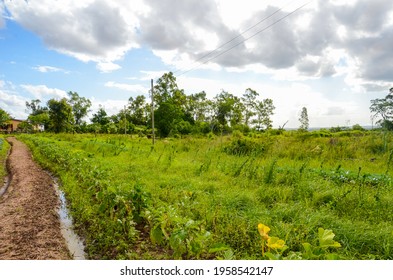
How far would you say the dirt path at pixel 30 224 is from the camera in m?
3.56

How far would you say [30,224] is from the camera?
4.49 metres

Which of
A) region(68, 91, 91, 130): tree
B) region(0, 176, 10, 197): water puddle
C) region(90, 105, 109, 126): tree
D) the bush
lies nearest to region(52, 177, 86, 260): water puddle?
region(0, 176, 10, 197): water puddle

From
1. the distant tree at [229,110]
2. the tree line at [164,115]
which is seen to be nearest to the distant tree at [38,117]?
the tree line at [164,115]

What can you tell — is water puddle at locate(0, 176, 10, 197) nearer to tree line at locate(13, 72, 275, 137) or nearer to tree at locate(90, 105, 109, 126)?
tree line at locate(13, 72, 275, 137)

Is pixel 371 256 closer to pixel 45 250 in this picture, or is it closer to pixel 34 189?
pixel 45 250

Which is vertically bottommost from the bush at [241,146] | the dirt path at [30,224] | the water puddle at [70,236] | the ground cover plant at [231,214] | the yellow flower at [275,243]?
the water puddle at [70,236]

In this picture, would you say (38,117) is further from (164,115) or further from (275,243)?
(275,243)

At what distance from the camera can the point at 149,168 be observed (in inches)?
320

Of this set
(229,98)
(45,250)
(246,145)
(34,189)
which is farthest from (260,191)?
(229,98)

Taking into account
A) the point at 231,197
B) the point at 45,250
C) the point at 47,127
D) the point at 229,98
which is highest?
the point at 229,98

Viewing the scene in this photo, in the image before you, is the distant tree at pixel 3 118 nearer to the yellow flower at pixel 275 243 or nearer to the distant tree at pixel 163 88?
the distant tree at pixel 163 88

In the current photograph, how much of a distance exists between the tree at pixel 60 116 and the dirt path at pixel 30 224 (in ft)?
70.6

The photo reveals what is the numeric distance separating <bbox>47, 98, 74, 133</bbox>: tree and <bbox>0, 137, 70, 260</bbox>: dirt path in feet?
70.6
